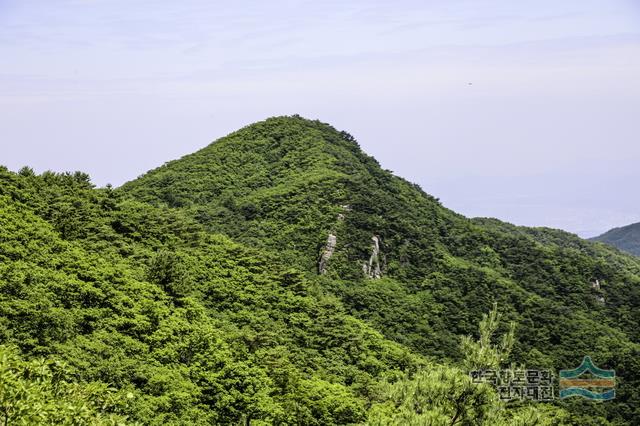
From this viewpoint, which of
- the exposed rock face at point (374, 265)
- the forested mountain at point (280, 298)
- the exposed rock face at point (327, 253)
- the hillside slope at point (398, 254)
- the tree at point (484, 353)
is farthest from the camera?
the exposed rock face at point (374, 265)

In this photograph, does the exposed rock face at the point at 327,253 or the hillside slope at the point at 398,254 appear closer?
the hillside slope at the point at 398,254

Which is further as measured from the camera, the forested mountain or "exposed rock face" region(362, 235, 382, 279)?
"exposed rock face" region(362, 235, 382, 279)

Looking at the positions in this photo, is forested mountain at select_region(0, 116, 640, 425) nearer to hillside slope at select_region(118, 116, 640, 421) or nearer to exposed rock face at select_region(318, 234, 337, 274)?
exposed rock face at select_region(318, 234, 337, 274)

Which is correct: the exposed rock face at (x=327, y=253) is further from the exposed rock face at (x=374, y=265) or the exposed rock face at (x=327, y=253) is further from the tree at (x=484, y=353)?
the tree at (x=484, y=353)

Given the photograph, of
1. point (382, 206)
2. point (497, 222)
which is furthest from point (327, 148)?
point (497, 222)

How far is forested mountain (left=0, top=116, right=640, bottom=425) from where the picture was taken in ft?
89.2

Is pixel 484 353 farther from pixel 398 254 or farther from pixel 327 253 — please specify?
pixel 398 254

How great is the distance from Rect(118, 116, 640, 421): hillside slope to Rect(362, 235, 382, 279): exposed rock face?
0.37 ft

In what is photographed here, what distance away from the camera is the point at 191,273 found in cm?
4372

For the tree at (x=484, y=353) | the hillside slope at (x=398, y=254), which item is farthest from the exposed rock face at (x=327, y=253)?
the tree at (x=484, y=353)

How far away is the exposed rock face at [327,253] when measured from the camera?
2366 inches

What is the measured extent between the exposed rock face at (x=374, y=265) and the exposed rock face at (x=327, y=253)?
3.32 meters

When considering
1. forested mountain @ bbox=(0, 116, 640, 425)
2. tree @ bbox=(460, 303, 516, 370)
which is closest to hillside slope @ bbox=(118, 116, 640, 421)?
forested mountain @ bbox=(0, 116, 640, 425)

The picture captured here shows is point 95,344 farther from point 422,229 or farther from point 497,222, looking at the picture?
point 497,222
